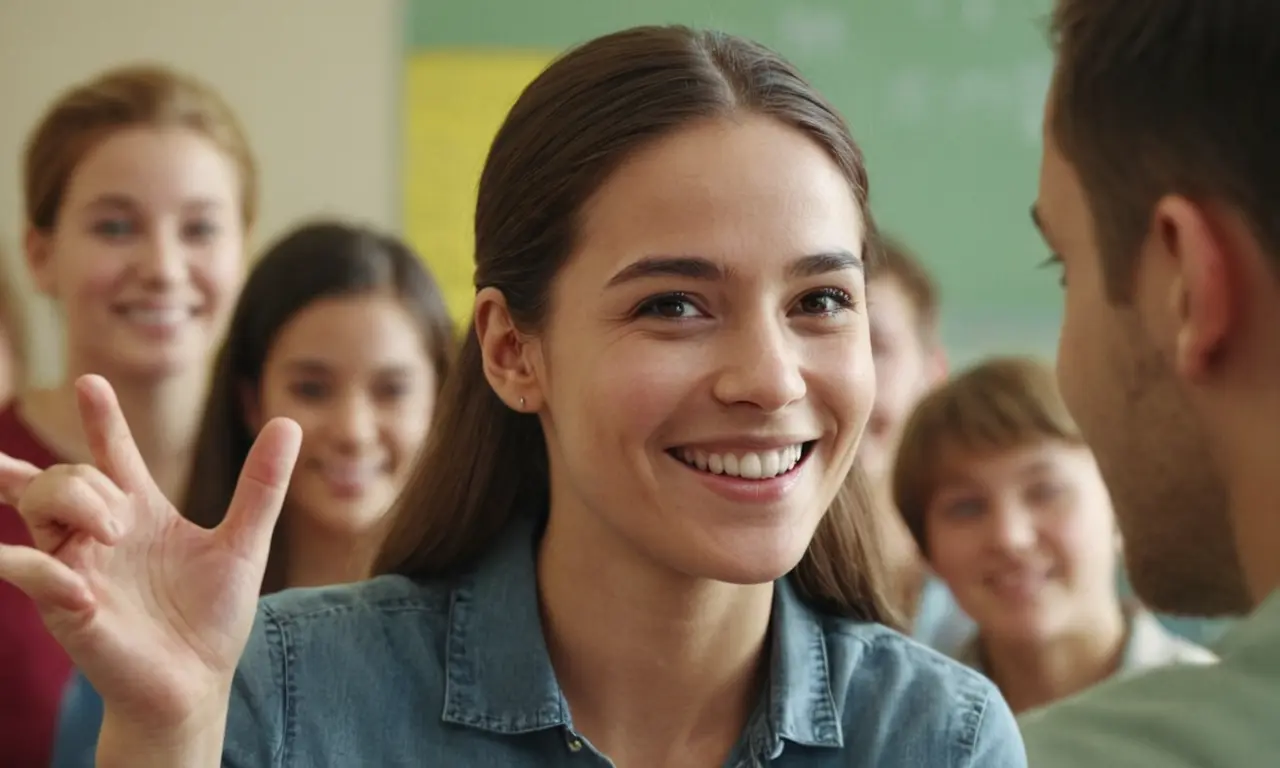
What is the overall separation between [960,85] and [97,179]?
2.27 m

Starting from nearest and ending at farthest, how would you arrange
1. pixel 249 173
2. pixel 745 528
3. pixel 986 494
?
pixel 745 528 → pixel 986 494 → pixel 249 173

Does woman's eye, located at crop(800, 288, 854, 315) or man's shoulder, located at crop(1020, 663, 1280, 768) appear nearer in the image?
man's shoulder, located at crop(1020, 663, 1280, 768)

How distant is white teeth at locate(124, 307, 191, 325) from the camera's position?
2.52 meters


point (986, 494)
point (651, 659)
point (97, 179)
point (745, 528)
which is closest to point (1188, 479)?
point (745, 528)

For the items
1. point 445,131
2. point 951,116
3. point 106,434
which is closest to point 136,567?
point 106,434

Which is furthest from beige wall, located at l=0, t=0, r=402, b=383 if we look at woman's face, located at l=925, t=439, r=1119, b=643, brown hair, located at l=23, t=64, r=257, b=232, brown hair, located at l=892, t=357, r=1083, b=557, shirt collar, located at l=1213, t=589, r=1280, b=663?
shirt collar, located at l=1213, t=589, r=1280, b=663

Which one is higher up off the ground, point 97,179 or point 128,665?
point 97,179

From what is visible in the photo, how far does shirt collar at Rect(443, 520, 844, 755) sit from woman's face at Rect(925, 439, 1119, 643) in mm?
868

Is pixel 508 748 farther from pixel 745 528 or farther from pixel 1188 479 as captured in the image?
pixel 1188 479

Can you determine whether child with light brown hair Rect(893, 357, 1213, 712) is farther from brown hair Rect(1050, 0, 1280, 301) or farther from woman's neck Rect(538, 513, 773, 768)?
brown hair Rect(1050, 0, 1280, 301)

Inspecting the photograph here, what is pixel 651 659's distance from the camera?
161 centimetres

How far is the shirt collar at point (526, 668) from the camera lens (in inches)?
62.5

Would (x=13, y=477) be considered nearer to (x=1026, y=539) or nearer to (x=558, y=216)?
(x=558, y=216)

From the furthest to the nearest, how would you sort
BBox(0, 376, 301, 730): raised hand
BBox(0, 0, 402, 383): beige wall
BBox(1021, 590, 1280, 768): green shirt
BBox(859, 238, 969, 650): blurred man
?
BBox(0, 0, 402, 383): beige wall
BBox(859, 238, 969, 650): blurred man
BBox(0, 376, 301, 730): raised hand
BBox(1021, 590, 1280, 768): green shirt
